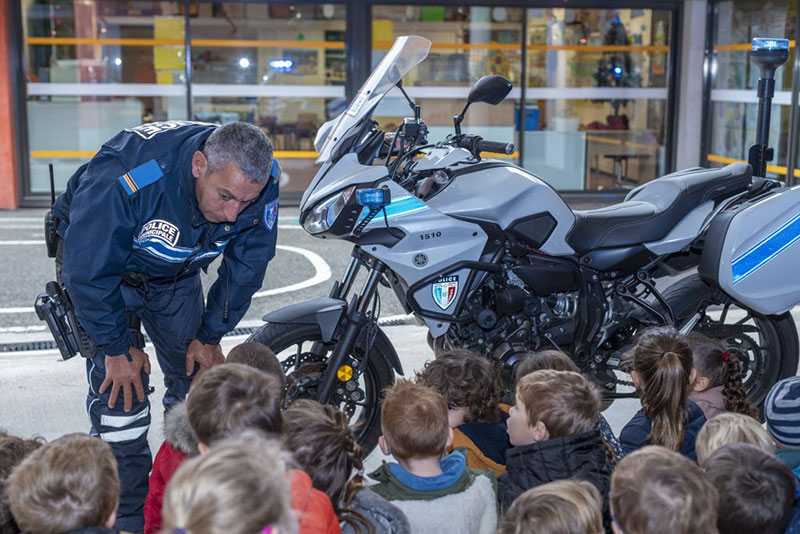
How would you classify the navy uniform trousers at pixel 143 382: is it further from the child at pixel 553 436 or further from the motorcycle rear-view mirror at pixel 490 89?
the child at pixel 553 436

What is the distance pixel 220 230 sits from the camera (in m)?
4.11

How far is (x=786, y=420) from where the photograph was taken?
10.7 ft

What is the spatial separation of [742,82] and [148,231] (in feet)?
32.0

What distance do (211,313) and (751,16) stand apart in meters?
9.42

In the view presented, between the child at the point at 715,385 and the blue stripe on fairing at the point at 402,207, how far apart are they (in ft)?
4.06

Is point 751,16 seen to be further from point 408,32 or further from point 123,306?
point 123,306

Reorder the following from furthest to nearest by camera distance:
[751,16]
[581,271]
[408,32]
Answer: [408,32], [751,16], [581,271]

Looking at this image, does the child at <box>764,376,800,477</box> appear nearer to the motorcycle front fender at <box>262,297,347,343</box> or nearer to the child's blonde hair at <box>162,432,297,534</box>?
the motorcycle front fender at <box>262,297,347,343</box>

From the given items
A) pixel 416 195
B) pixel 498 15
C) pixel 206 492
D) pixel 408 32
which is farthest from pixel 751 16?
pixel 206 492

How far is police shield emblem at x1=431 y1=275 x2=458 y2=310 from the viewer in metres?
4.38

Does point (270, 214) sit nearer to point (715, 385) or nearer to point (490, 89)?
point (490, 89)

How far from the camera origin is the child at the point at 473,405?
12.3ft

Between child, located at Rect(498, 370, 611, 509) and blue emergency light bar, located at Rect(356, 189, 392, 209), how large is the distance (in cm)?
112

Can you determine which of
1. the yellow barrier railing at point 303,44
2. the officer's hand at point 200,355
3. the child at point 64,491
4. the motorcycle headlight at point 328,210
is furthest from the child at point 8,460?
the yellow barrier railing at point 303,44
